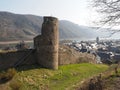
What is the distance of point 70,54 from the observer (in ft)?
106

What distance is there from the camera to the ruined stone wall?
2506 cm

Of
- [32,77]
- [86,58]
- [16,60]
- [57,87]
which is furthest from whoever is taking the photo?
[86,58]

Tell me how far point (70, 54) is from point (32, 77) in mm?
9404

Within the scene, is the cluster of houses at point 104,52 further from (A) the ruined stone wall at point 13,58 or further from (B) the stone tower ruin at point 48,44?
(A) the ruined stone wall at point 13,58

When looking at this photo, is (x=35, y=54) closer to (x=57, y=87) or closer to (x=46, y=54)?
Answer: (x=46, y=54)

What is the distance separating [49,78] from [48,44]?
157 inches

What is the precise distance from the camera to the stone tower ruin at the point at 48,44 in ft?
88.2

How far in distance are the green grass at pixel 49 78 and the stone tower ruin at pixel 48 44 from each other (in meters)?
1.09

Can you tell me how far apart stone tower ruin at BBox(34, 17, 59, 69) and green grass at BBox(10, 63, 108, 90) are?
109cm

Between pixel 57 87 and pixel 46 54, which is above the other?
pixel 46 54

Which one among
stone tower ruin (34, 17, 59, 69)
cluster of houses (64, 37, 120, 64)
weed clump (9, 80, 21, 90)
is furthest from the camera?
cluster of houses (64, 37, 120, 64)

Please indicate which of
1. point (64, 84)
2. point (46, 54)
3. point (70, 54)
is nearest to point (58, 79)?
point (64, 84)

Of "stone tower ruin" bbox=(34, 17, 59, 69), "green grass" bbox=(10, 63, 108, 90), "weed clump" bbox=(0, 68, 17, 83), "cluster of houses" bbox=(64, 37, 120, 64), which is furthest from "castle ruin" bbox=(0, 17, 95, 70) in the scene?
"cluster of houses" bbox=(64, 37, 120, 64)

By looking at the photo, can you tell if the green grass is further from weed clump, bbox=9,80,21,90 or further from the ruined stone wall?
the ruined stone wall
